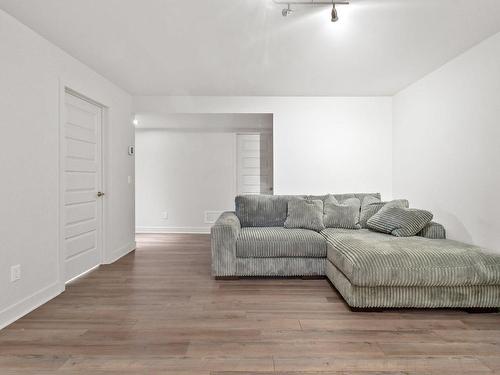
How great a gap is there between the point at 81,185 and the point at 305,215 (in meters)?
2.64

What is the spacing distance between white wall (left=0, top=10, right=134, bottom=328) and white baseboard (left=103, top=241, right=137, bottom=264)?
1112mm

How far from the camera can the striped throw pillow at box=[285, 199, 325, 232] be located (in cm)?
407

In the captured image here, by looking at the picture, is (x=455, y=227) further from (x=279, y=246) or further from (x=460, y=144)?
(x=279, y=246)

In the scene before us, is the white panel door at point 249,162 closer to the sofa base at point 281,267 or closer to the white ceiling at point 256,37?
the white ceiling at point 256,37

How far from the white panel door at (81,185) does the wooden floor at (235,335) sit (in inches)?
22.1

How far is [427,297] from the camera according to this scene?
105 inches

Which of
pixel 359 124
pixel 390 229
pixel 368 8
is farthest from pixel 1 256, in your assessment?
pixel 359 124

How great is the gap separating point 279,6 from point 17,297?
2.98m

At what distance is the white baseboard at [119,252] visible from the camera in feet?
14.2

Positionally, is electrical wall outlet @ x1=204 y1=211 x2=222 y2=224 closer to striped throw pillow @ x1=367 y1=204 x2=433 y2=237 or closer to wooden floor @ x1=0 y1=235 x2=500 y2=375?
wooden floor @ x1=0 y1=235 x2=500 y2=375

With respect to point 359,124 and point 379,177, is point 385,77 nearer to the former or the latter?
point 359,124

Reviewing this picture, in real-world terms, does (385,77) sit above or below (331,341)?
above

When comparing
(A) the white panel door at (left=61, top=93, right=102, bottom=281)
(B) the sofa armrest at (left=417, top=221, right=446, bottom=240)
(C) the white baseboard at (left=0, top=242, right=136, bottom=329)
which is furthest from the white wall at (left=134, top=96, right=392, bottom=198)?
(C) the white baseboard at (left=0, top=242, right=136, bottom=329)

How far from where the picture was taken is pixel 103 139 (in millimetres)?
4258
